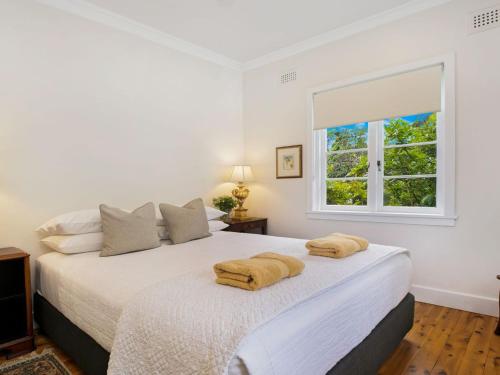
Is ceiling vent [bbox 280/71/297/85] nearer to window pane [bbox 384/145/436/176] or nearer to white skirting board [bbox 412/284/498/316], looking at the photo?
window pane [bbox 384/145/436/176]

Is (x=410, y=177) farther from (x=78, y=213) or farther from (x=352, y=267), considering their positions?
(x=78, y=213)

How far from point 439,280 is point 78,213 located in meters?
3.11

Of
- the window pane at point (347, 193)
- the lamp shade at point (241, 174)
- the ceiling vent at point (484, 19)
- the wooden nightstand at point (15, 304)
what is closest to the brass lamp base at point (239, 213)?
the lamp shade at point (241, 174)

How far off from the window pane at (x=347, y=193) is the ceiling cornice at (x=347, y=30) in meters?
1.57

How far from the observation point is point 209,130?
3.88m

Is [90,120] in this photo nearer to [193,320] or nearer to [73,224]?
[73,224]

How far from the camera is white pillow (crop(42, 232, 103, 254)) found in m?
2.20

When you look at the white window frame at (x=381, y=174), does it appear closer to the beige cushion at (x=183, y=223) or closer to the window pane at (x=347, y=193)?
the window pane at (x=347, y=193)

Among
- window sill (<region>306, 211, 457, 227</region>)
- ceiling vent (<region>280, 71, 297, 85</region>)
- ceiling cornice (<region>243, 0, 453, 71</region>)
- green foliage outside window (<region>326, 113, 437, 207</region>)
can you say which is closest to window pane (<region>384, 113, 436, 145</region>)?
green foliage outside window (<region>326, 113, 437, 207</region>)

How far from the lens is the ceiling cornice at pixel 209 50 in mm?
2752

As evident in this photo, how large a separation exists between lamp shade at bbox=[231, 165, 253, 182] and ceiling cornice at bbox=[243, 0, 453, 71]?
1367 mm

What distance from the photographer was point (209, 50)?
3.79m


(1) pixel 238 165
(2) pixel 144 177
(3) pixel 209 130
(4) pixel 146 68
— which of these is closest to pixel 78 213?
(2) pixel 144 177

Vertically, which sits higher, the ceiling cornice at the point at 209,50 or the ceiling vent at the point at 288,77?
the ceiling cornice at the point at 209,50
